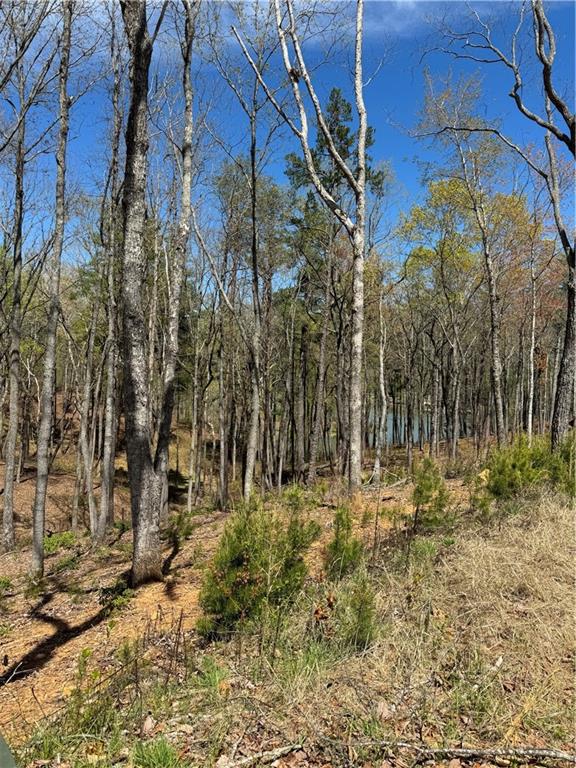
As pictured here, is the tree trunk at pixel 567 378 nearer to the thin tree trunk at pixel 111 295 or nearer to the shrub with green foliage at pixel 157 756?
the shrub with green foliage at pixel 157 756

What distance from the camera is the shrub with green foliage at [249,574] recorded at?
385cm

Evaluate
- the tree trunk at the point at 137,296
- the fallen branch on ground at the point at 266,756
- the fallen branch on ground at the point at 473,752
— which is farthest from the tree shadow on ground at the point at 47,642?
the fallen branch on ground at the point at 473,752

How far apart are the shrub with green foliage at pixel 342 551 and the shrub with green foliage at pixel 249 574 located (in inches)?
22.1

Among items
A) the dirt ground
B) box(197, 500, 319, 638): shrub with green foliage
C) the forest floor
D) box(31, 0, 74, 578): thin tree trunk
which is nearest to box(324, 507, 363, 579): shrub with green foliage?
the forest floor

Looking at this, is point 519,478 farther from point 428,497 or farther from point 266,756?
point 266,756

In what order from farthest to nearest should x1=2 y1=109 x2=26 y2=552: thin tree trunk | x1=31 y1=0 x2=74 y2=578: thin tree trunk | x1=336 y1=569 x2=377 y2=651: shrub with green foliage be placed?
1. x1=2 y1=109 x2=26 y2=552: thin tree trunk
2. x1=31 y1=0 x2=74 y2=578: thin tree trunk
3. x1=336 y1=569 x2=377 y2=651: shrub with green foliage

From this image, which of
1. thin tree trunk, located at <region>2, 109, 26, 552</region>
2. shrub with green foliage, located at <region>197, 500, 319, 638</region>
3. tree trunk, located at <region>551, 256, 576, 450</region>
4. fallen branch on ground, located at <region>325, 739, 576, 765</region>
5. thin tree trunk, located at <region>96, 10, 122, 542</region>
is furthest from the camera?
thin tree trunk, located at <region>96, 10, 122, 542</region>

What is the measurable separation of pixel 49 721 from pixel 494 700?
274cm

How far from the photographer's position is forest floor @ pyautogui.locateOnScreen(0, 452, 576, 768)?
2.57 m

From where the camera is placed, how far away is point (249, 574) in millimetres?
3902

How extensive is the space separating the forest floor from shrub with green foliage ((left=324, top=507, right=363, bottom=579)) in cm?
28

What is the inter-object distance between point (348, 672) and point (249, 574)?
112cm

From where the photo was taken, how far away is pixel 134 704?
2.98m

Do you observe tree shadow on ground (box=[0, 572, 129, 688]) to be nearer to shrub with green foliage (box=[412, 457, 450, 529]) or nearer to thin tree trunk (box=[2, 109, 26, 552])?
shrub with green foliage (box=[412, 457, 450, 529])
